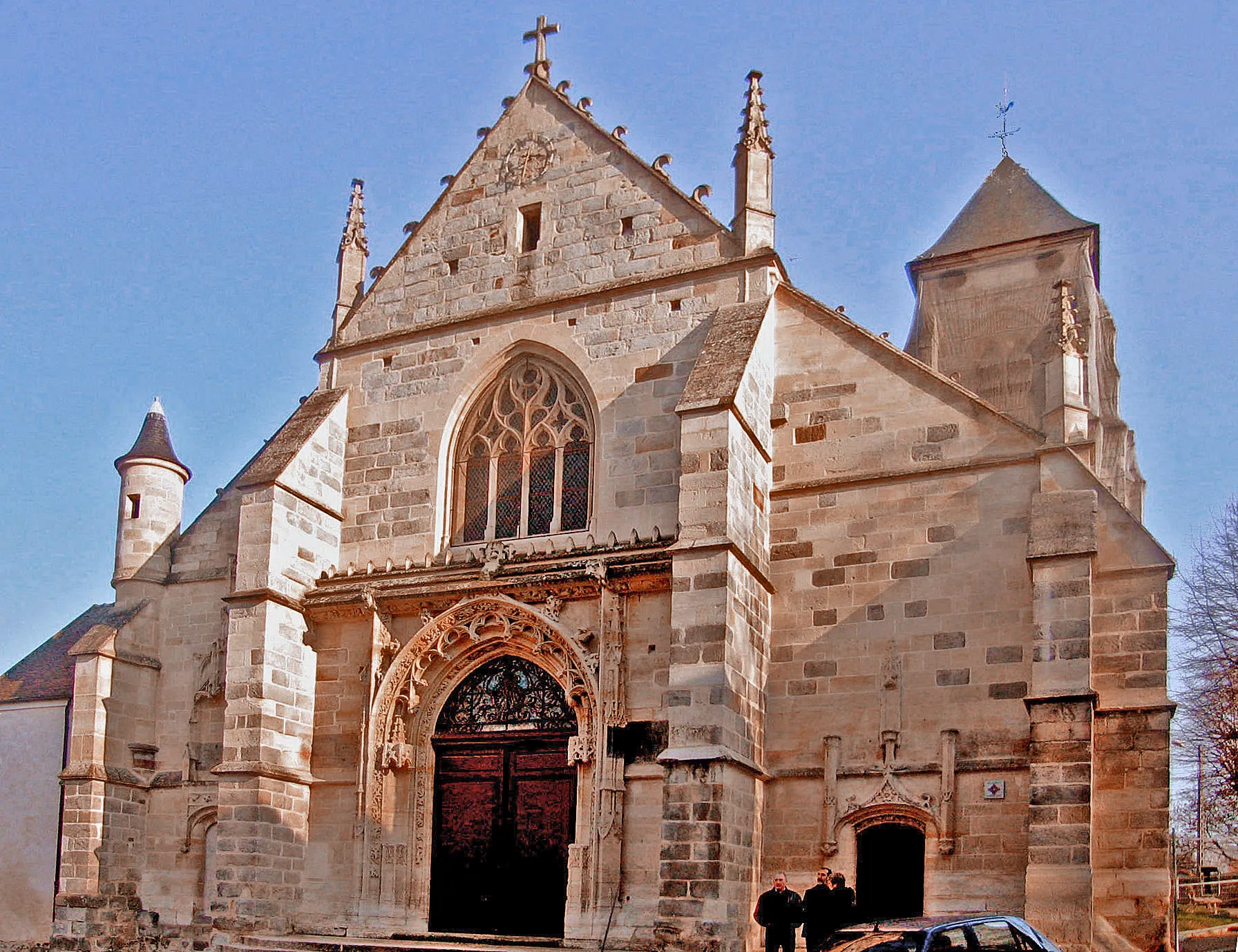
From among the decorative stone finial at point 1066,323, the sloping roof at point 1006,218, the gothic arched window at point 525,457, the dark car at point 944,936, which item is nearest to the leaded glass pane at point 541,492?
the gothic arched window at point 525,457

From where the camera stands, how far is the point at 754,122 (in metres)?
17.3

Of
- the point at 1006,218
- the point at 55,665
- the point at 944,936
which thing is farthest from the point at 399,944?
the point at 1006,218

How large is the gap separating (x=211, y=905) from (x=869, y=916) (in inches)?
290

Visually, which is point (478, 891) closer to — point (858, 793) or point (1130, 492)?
point (858, 793)

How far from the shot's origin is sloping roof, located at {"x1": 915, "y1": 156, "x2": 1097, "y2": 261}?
26.8 m

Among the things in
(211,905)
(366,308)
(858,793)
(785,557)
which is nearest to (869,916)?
(858,793)

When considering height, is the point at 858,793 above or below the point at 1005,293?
below

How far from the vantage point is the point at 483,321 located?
1819 centimetres

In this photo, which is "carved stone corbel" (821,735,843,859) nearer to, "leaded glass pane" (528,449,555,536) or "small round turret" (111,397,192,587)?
"leaded glass pane" (528,449,555,536)

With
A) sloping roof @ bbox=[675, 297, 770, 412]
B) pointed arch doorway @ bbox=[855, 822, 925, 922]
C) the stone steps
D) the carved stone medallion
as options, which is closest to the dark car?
pointed arch doorway @ bbox=[855, 822, 925, 922]

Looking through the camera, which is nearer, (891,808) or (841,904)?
(841,904)

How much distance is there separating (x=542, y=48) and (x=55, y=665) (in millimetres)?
11535

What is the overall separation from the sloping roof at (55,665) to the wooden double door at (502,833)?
5.30 m

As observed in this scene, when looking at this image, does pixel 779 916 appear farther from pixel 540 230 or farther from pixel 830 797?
pixel 540 230
